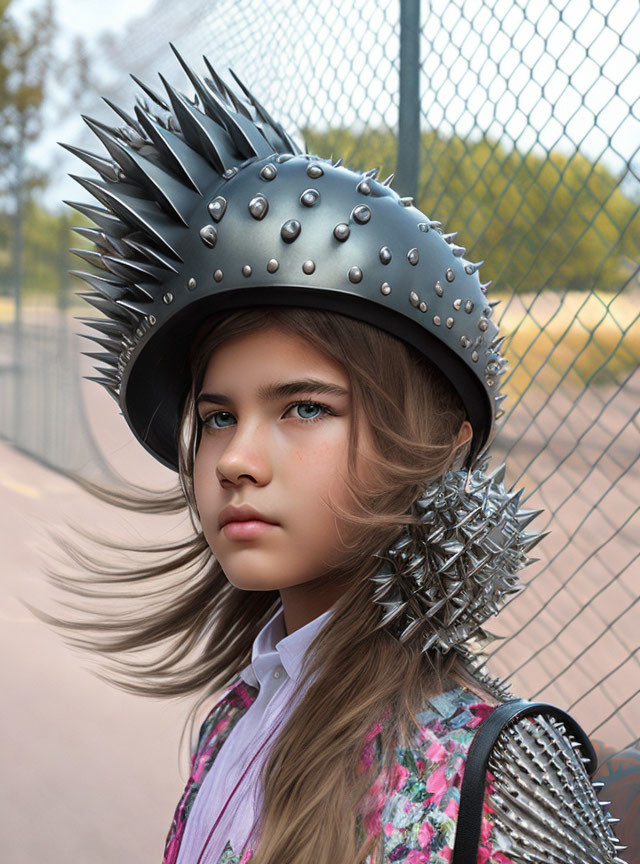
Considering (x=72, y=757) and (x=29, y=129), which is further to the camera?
(x=29, y=129)

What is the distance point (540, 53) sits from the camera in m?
2.14

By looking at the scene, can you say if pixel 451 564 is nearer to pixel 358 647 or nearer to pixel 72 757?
pixel 358 647

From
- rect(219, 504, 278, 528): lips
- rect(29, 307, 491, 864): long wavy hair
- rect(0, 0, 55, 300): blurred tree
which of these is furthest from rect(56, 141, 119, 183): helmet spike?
rect(0, 0, 55, 300): blurred tree

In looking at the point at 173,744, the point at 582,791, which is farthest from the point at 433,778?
the point at 173,744

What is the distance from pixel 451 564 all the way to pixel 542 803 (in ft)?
0.90

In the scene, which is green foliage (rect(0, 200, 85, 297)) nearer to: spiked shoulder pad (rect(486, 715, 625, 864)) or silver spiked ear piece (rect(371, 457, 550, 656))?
silver spiked ear piece (rect(371, 457, 550, 656))

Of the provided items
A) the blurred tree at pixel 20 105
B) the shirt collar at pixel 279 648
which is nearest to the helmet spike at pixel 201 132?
the shirt collar at pixel 279 648

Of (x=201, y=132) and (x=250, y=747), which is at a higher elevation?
(x=201, y=132)

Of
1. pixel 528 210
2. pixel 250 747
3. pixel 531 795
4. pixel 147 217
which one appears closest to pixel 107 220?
pixel 147 217

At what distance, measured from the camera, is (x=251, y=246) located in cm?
116

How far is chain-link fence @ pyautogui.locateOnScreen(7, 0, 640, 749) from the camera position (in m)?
2.10

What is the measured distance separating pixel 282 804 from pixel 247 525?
328mm

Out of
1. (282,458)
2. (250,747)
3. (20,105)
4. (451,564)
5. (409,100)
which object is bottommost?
(250,747)

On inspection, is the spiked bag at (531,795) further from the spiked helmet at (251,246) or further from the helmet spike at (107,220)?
the helmet spike at (107,220)
